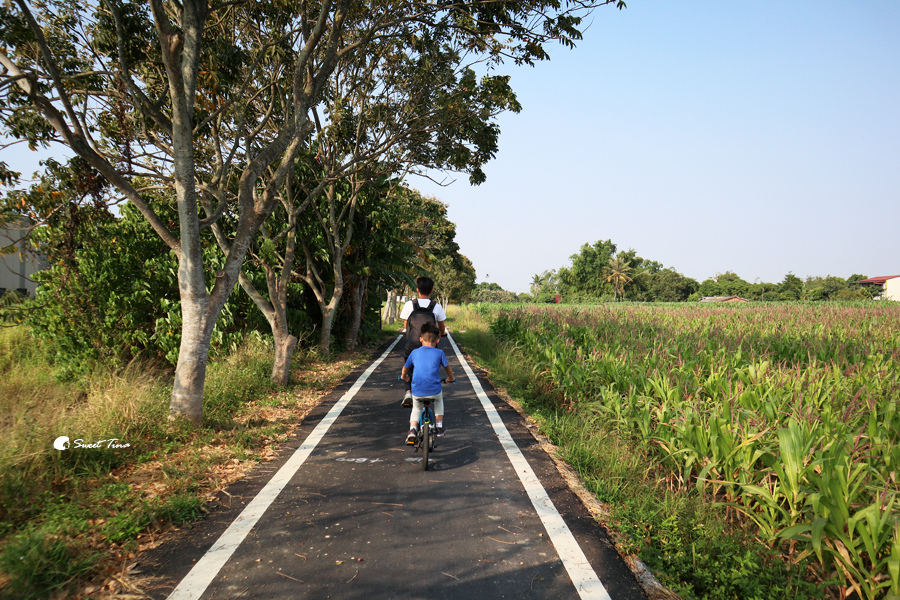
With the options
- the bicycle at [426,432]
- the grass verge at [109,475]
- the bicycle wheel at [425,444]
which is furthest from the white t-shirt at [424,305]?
the grass verge at [109,475]

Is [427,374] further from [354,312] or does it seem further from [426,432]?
[354,312]

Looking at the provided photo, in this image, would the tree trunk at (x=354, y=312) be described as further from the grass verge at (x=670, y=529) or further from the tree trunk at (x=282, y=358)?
the grass verge at (x=670, y=529)

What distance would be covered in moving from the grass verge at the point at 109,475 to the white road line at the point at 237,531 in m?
0.37

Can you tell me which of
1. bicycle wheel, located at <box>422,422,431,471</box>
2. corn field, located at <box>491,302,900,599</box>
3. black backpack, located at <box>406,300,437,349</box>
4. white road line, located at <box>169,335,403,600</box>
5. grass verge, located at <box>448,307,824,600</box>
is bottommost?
white road line, located at <box>169,335,403,600</box>

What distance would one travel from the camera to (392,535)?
379 centimetres

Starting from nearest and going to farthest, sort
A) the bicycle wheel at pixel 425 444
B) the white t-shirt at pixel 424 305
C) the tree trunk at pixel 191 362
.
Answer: the bicycle wheel at pixel 425 444 → the tree trunk at pixel 191 362 → the white t-shirt at pixel 424 305

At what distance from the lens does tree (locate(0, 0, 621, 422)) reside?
596cm

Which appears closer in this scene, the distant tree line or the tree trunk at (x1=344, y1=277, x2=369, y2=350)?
the tree trunk at (x1=344, y1=277, x2=369, y2=350)

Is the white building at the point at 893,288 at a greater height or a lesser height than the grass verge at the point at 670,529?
greater

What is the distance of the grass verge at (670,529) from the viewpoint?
3.15 meters

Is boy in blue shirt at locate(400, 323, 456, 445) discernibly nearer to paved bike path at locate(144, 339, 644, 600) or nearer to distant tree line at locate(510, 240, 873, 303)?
paved bike path at locate(144, 339, 644, 600)

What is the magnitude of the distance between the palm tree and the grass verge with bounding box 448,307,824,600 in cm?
8895

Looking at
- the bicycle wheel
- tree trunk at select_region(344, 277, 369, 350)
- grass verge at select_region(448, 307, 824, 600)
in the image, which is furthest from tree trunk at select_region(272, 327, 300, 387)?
tree trunk at select_region(344, 277, 369, 350)

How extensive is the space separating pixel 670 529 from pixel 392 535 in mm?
2244
